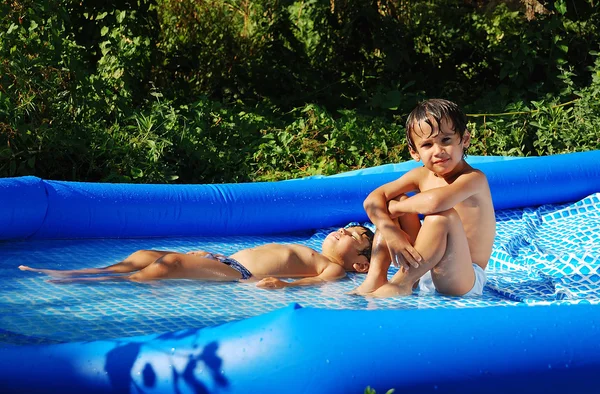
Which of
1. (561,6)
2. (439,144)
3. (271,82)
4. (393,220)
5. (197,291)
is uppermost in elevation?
(561,6)

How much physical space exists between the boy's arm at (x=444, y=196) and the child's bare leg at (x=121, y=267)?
962 mm

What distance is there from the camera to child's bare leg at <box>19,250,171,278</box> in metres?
3.42

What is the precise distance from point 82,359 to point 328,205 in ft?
7.07

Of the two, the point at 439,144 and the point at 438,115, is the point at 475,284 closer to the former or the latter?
the point at 439,144

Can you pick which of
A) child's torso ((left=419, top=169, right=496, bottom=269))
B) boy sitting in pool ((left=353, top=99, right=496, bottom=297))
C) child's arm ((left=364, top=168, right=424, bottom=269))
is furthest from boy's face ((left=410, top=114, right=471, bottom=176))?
child's arm ((left=364, top=168, right=424, bottom=269))

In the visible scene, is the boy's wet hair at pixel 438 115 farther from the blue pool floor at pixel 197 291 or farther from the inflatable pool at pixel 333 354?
the inflatable pool at pixel 333 354

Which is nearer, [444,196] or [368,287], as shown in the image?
[444,196]

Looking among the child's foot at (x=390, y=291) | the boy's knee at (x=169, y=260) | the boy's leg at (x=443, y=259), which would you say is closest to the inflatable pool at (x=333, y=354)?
the boy's knee at (x=169, y=260)

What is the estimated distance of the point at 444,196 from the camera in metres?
3.19

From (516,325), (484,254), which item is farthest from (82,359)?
(484,254)

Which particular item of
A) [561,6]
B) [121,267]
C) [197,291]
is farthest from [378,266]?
[561,6]

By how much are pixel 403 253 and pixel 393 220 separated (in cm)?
26

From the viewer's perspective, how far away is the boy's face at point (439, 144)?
10.7 ft

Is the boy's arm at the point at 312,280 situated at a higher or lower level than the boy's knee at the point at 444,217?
lower
